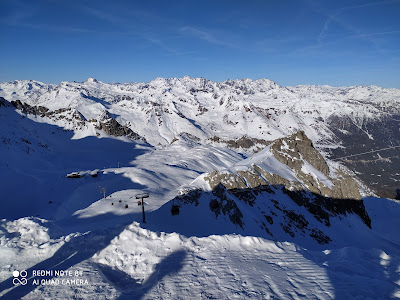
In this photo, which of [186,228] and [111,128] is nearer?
[186,228]

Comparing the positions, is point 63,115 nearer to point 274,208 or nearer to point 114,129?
point 114,129

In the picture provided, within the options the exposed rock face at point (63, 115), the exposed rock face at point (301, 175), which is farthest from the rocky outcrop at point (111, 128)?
the exposed rock face at point (301, 175)

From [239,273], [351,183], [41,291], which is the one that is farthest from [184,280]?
[351,183]

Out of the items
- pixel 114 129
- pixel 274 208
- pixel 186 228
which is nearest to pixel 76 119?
pixel 114 129

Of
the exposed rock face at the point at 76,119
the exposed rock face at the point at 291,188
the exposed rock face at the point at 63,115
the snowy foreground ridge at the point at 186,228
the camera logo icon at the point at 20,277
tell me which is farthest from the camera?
the exposed rock face at the point at 76,119

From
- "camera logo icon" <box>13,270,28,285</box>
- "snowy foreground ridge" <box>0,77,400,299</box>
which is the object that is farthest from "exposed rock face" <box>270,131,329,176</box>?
"camera logo icon" <box>13,270,28,285</box>

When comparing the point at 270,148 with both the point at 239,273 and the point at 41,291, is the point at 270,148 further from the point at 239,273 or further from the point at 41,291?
the point at 41,291

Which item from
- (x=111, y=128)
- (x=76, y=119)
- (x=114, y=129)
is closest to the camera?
(x=76, y=119)

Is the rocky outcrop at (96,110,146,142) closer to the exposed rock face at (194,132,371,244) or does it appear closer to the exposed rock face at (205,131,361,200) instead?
the exposed rock face at (194,132,371,244)

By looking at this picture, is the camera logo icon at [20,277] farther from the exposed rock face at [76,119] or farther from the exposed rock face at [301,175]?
the exposed rock face at [76,119]
